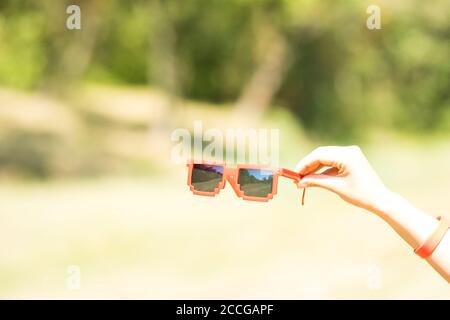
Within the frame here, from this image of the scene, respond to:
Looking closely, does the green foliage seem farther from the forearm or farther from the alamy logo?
the forearm

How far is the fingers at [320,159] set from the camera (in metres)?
1.41

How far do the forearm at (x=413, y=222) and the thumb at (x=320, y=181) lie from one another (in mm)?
96

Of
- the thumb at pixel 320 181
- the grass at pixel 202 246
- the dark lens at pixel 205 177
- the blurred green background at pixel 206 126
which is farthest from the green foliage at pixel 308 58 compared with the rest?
the thumb at pixel 320 181

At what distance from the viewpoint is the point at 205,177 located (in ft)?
5.70

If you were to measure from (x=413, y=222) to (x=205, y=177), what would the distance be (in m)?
0.55

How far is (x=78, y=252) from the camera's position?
269 inches

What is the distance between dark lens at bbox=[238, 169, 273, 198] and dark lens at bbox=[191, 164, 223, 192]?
0.06 m

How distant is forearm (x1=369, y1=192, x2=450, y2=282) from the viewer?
54.2 inches

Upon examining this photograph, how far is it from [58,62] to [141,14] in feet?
5.44

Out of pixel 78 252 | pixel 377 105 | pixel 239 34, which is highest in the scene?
pixel 239 34

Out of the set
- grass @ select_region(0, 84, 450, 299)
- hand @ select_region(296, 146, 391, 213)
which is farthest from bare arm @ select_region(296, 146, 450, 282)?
grass @ select_region(0, 84, 450, 299)

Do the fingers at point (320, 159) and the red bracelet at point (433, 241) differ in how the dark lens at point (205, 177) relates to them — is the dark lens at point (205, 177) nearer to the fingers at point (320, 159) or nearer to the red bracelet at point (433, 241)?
the fingers at point (320, 159)

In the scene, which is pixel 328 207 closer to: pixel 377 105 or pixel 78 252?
pixel 78 252
